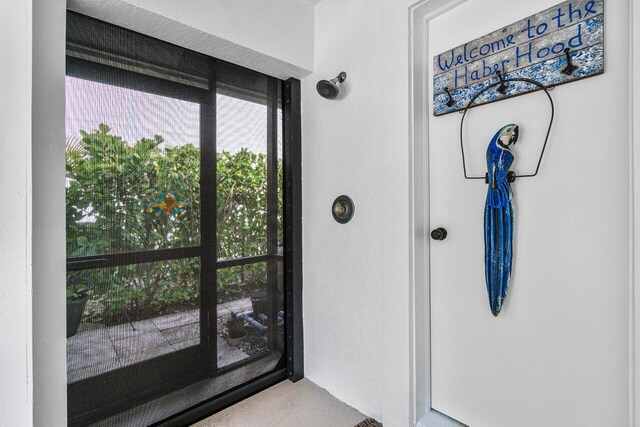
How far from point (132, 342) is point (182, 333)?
0.21 meters

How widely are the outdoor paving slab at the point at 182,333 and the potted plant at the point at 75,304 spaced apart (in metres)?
0.34

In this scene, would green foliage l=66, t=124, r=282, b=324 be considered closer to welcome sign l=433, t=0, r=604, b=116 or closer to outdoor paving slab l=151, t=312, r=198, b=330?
outdoor paving slab l=151, t=312, r=198, b=330

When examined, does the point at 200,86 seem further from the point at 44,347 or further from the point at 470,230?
the point at 470,230

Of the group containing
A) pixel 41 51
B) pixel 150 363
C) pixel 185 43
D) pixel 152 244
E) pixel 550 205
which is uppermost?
pixel 185 43

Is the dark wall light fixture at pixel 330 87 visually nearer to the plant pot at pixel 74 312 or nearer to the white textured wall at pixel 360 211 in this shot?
the white textured wall at pixel 360 211

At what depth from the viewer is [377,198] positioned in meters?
1.51

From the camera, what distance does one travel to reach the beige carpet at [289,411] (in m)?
1.52

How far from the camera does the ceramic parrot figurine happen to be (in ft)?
3.83

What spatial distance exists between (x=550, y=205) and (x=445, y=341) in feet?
2.26

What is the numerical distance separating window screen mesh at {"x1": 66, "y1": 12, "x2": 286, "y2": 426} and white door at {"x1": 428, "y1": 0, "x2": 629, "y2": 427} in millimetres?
909

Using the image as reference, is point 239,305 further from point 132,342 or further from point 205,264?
point 132,342

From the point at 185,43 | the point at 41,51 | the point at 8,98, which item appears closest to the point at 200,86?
the point at 185,43

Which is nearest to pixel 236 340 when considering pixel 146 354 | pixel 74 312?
pixel 146 354

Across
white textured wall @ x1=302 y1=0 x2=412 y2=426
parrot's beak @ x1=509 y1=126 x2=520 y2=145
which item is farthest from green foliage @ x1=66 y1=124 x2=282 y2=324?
parrot's beak @ x1=509 y1=126 x2=520 y2=145
